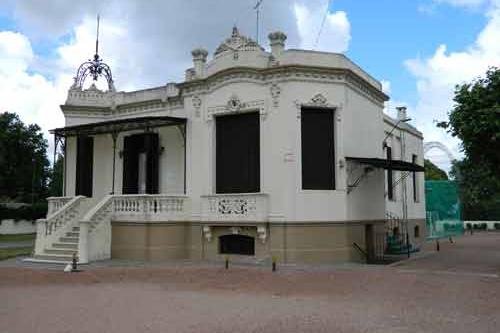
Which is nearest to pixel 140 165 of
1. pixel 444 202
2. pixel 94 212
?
pixel 94 212

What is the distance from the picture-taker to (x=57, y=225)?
17.9m

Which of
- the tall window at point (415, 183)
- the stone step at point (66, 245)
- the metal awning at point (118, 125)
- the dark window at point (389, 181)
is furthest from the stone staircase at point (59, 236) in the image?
the tall window at point (415, 183)

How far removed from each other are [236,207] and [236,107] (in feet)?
11.3

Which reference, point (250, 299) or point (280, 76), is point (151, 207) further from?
point (250, 299)

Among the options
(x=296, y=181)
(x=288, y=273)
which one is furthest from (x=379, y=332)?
(x=296, y=181)

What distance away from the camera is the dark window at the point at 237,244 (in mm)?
16812

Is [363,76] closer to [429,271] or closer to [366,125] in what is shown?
[366,125]

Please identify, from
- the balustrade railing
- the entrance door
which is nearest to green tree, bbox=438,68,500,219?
the balustrade railing

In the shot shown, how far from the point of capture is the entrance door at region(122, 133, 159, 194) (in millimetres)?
19906

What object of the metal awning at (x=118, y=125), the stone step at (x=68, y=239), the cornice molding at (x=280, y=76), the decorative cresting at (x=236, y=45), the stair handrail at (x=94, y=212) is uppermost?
the decorative cresting at (x=236, y=45)

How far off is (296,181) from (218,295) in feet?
21.3

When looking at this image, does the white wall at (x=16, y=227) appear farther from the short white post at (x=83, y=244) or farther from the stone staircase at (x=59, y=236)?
the short white post at (x=83, y=244)

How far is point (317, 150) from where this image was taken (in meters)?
16.6

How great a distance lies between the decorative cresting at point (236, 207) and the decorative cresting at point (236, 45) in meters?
4.83
